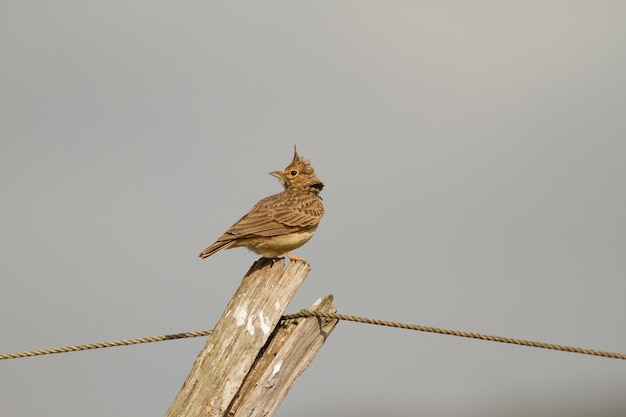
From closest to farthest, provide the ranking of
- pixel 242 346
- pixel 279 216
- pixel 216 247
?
pixel 242 346, pixel 216 247, pixel 279 216

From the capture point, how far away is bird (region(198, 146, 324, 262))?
905 centimetres

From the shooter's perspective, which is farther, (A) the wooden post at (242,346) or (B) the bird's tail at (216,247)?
(B) the bird's tail at (216,247)

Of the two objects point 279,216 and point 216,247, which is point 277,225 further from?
point 216,247

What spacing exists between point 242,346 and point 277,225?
3.39m

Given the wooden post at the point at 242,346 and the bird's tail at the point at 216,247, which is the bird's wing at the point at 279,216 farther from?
the wooden post at the point at 242,346

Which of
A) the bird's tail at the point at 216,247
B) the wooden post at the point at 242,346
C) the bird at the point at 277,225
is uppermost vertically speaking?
the bird at the point at 277,225

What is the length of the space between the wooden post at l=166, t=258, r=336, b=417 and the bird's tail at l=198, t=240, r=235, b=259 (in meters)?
1.91

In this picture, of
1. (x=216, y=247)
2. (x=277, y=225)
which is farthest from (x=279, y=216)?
(x=216, y=247)

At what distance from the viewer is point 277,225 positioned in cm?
959

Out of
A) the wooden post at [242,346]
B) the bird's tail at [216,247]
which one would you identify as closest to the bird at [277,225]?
the bird's tail at [216,247]

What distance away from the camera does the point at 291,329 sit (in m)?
6.70

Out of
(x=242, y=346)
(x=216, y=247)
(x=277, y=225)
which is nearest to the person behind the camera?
(x=242, y=346)

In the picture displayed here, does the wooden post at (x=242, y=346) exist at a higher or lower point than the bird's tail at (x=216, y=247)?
lower

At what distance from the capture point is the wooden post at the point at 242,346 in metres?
6.18
